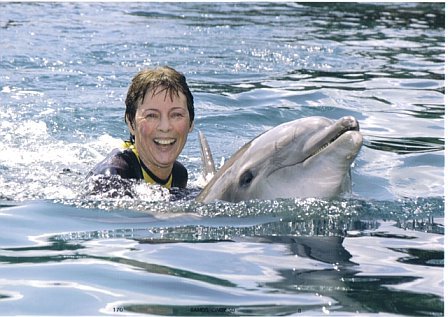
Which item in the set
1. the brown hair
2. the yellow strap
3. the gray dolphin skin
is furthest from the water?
the brown hair

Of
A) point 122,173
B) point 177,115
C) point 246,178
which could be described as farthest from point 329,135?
point 122,173

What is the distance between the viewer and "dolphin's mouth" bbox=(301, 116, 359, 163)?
20.0 feet

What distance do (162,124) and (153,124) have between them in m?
0.07

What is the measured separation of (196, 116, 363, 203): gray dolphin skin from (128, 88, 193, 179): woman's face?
0.65 meters

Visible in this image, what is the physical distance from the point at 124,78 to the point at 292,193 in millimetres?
7607

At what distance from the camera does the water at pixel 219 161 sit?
5.27 meters

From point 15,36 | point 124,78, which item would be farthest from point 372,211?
point 15,36

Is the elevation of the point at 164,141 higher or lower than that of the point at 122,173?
higher

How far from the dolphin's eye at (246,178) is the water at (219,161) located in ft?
0.45

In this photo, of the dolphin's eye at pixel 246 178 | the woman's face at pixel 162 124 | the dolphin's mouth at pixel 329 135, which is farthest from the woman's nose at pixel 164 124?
the dolphin's mouth at pixel 329 135

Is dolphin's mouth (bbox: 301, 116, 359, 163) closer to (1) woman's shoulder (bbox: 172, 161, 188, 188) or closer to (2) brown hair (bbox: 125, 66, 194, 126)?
(2) brown hair (bbox: 125, 66, 194, 126)

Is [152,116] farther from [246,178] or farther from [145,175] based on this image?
[246,178]

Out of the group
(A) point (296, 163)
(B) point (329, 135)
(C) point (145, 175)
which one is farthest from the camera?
(C) point (145, 175)

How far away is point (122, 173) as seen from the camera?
24.3 feet
